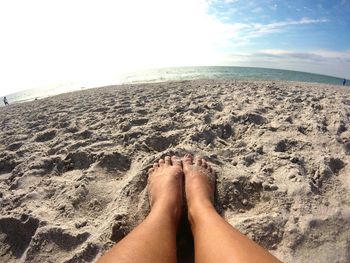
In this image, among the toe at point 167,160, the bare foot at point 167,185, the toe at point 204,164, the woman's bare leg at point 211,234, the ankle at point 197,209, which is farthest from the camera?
the toe at point 167,160

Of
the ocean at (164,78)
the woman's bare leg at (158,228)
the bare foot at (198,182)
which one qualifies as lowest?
the woman's bare leg at (158,228)

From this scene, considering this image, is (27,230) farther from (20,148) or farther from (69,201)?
(20,148)

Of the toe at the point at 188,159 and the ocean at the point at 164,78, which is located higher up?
the ocean at the point at 164,78

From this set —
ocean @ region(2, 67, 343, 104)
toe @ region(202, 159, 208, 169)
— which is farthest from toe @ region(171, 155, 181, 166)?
ocean @ region(2, 67, 343, 104)

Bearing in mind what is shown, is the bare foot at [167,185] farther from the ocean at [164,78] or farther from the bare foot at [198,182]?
the ocean at [164,78]

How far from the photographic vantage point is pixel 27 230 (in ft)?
5.71

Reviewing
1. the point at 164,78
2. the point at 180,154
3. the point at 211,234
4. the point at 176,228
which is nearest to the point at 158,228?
the point at 176,228

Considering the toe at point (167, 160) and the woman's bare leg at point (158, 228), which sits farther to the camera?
the toe at point (167, 160)

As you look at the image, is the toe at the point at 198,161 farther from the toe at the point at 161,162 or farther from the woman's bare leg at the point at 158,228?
the toe at the point at 161,162

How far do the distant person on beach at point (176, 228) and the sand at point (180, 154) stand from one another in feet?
0.39

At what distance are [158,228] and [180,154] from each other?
109 centimetres

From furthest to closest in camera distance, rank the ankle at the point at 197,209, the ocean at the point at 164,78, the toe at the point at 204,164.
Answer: the ocean at the point at 164,78 < the toe at the point at 204,164 < the ankle at the point at 197,209

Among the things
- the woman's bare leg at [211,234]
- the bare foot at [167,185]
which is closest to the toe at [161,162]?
the bare foot at [167,185]

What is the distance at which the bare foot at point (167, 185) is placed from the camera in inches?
65.4
